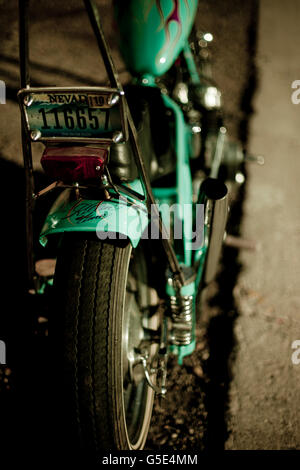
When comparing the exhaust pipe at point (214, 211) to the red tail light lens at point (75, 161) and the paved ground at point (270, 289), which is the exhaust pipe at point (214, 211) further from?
the paved ground at point (270, 289)

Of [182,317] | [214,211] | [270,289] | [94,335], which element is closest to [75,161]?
[94,335]

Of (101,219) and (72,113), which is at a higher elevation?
(72,113)

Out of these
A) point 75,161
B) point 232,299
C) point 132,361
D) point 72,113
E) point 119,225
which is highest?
point 72,113

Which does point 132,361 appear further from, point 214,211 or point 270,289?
point 270,289

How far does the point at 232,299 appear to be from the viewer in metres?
2.13

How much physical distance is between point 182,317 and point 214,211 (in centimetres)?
48

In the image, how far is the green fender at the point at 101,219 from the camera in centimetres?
111

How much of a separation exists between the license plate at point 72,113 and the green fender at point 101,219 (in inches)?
10.1

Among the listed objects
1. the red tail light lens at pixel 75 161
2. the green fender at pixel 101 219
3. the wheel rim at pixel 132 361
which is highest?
the red tail light lens at pixel 75 161

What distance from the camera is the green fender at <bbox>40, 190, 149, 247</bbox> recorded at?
1.11 metres

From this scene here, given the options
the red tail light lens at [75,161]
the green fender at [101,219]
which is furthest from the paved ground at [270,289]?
the red tail light lens at [75,161]
